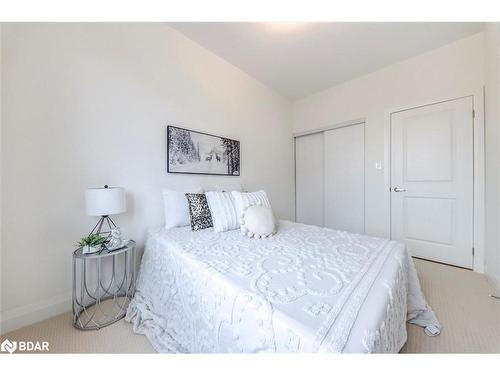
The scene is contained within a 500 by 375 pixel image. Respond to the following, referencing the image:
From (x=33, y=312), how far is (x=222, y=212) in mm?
1396

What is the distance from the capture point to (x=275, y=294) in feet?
2.41

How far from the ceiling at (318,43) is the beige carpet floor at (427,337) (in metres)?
2.48

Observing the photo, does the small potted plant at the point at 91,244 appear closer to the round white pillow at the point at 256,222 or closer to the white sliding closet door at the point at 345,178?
the round white pillow at the point at 256,222

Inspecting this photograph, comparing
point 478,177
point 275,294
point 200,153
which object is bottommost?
point 275,294

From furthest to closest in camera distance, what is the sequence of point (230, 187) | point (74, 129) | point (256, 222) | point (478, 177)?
point (230, 187) → point (478, 177) → point (256, 222) → point (74, 129)

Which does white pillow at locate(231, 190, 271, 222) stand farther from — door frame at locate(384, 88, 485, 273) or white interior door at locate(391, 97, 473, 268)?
door frame at locate(384, 88, 485, 273)

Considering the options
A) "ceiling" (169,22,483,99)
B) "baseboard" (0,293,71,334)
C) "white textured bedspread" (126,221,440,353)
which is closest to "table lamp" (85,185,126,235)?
"white textured bedspread" (126,221,440,353)

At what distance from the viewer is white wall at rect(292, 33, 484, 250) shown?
2.07 metres

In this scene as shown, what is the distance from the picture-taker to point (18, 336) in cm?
120

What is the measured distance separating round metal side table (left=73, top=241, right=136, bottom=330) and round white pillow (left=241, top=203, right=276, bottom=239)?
0.84m

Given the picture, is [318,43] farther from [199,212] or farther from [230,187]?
[199,212]

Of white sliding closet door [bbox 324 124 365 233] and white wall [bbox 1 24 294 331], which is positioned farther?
white sliding closet door [bbox 324 124 365 233]

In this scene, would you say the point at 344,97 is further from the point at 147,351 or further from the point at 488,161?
the point at 147,351

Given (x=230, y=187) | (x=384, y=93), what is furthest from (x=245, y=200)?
(x=384, y=93)
